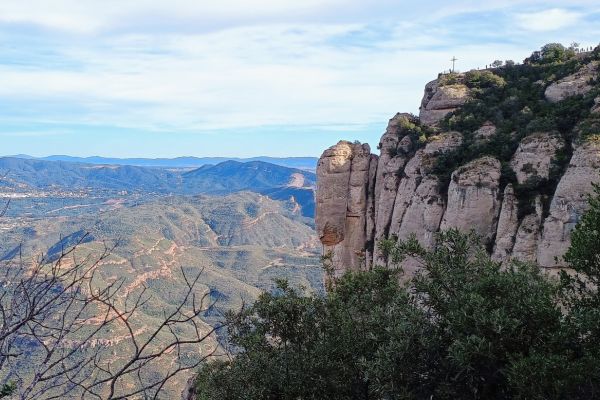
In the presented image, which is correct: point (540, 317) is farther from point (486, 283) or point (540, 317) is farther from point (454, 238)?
point (454, 238)

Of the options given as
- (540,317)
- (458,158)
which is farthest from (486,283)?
(458,158)

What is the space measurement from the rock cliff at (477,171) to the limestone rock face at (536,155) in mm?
58

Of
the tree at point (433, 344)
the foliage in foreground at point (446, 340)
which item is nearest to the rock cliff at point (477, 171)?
the tree at point (433, 344)

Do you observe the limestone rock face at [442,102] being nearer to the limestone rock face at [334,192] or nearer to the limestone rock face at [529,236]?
the limestone rock face at [334,192]

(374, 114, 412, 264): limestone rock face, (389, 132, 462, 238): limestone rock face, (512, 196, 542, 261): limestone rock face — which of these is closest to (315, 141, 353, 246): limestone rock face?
(374, 114, 412, 264): limestone rock face

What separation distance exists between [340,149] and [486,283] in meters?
29.5

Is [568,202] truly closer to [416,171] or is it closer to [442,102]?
[416,171]

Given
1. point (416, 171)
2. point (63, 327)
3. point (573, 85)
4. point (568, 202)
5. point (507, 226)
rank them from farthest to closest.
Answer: point (416, 171)
point (573, 85)
point (507, 226)
point (568, 202)
point (63, 327)

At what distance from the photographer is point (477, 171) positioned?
31.5m

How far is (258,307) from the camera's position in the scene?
2041 cm

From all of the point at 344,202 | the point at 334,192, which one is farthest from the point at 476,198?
the point at 334,192

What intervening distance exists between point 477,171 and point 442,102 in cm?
1300

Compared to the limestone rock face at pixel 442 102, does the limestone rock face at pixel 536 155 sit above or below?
below

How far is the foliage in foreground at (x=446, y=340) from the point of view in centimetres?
1369
